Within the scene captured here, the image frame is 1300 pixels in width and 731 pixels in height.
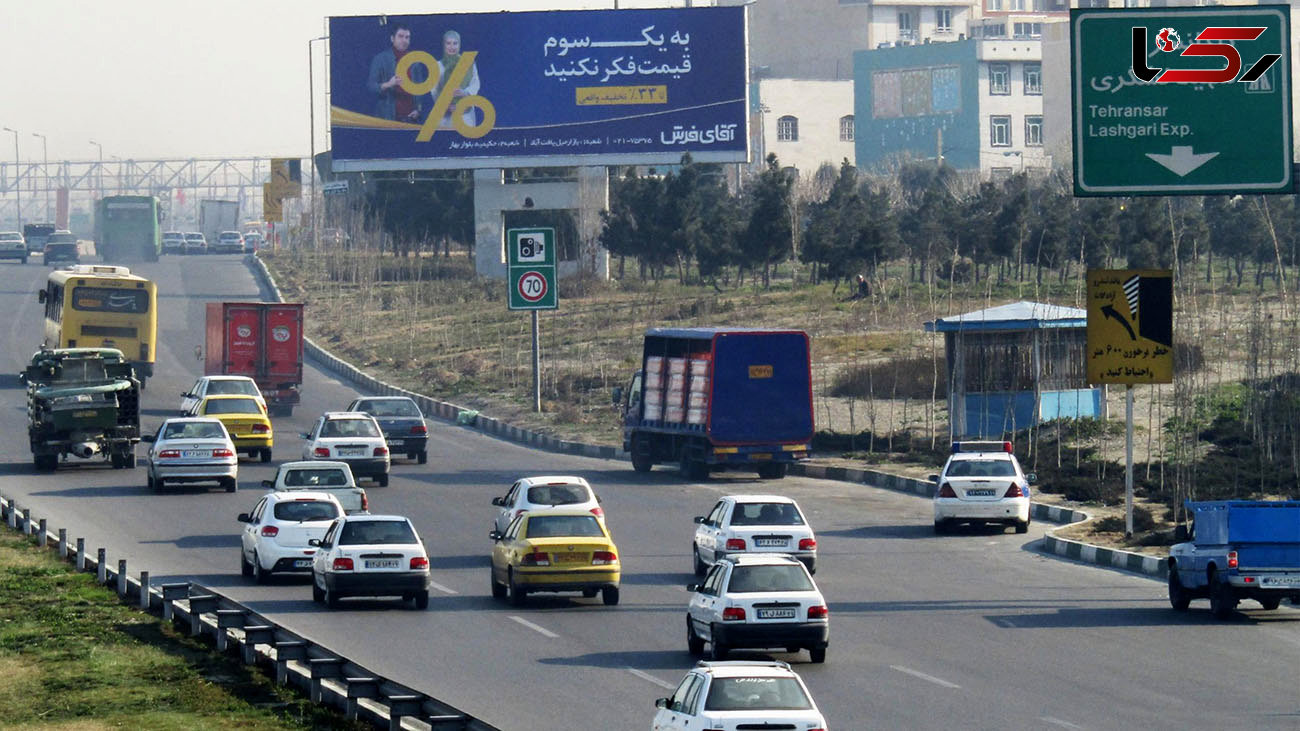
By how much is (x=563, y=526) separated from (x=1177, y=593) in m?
7.07

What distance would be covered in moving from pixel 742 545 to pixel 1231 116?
7772 mm

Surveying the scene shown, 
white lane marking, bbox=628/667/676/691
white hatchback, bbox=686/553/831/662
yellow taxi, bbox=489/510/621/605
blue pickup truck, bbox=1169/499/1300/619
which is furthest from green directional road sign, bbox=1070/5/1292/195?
white lane marking, bbox=628/667/676/691

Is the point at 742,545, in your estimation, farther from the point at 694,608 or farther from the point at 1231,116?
the point at 1231,116

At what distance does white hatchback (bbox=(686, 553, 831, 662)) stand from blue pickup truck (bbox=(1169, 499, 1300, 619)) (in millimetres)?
5239

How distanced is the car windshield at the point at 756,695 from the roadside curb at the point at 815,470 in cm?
1429

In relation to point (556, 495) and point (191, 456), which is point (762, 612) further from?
point (191, 456)

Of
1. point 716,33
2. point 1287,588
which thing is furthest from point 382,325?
point 1287,588

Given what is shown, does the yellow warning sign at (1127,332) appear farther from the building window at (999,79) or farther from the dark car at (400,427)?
the building window at (999,79)

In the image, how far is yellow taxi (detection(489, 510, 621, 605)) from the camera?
21766mm

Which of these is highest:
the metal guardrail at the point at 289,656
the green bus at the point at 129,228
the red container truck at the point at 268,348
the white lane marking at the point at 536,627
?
the green bus at the point at 129,228

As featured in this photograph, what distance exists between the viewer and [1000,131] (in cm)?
13200

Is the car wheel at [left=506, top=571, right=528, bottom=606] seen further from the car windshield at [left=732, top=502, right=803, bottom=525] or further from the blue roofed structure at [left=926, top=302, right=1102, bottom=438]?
the blue roofed structure at [left=926, top=302, right=1102, bottom=438]

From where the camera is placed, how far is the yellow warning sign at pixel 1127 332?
2831 centimetres

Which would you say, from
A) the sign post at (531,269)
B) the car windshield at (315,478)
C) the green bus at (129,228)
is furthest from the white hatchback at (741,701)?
the green bus at (129,228)
